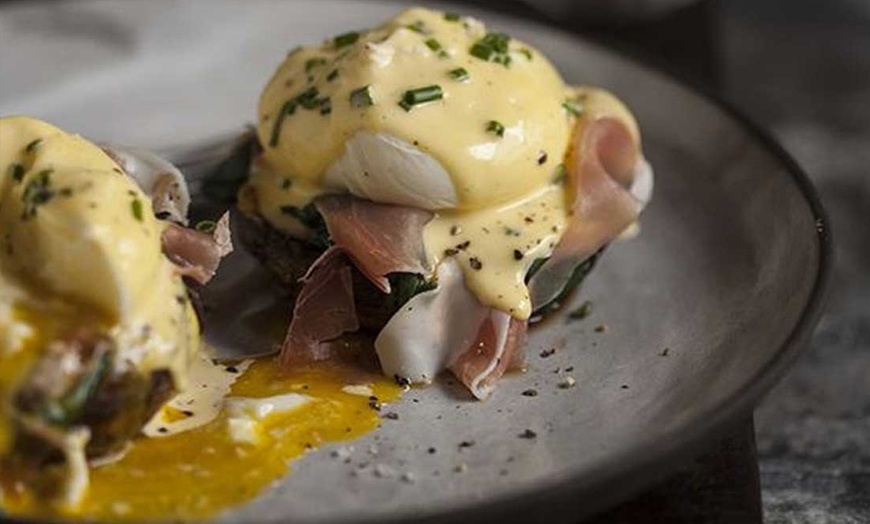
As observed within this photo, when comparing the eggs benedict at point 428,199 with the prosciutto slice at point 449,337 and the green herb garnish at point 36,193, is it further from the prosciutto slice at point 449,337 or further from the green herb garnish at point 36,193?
the green herb garnish at point 36,193

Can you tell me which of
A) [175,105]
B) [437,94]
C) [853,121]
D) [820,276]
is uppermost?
[437,94]

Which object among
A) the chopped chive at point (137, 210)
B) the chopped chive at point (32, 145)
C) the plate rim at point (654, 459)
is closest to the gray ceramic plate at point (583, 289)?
the plate rim at point (654, 459)

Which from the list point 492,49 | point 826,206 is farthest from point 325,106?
point 826,206

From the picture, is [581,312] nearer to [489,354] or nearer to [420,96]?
[489,354]

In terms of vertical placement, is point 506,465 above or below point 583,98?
below

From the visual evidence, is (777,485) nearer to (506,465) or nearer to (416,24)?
(506,465)

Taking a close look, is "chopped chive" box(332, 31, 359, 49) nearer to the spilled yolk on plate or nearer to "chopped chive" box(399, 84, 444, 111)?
"chopped chive" box(399, 84, 444, 111)

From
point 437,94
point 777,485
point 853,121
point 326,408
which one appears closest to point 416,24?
point 437,94
